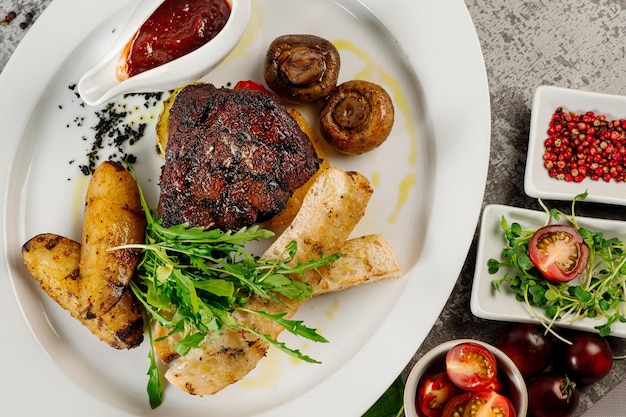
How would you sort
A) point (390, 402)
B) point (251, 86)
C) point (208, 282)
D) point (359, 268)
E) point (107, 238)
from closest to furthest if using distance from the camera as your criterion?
1. point (208, 282)
2. point (107, 238)
3. point (359, 268)
4. point (251, 86)
5. point (390, 402)

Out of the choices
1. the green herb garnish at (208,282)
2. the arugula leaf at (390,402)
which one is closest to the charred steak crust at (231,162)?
the green herb garnish at (208,282)

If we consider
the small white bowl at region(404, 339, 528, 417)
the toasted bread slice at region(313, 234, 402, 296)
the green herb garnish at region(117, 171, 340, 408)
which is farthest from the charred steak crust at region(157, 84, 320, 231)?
the small white bowl at region(404, 339, 528, 417)

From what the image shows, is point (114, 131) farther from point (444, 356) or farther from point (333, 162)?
point (444, 356)

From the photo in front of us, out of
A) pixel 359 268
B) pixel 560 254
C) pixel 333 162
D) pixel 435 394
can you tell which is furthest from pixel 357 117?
pixel 435 394

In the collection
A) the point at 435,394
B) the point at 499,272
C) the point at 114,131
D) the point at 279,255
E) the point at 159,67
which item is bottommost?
the point at 435,394

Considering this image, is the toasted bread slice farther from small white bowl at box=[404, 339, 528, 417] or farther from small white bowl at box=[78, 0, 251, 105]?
small white bowl at box=[78, 0, 251, 105]
